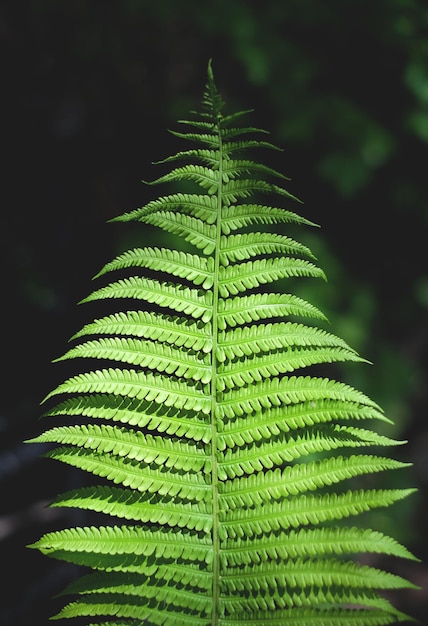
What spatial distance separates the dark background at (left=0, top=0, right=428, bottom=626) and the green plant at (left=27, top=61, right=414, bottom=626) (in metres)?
1.92

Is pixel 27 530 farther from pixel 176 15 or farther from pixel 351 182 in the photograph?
pixel 176 15

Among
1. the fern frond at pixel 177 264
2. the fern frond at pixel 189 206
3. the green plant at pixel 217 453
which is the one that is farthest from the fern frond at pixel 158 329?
the fern frond at pixel 189 206

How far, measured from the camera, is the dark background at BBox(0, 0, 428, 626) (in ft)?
10.7

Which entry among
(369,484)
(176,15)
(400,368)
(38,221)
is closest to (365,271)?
(400,368)

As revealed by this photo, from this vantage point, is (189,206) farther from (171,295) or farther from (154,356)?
(154,356)

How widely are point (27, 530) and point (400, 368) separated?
272 cm

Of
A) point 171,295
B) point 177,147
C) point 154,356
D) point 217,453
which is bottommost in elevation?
point 217,453

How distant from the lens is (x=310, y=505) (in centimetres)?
113

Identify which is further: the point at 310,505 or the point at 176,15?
the point at 176,15

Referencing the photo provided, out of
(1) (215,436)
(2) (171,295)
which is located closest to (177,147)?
(2) (171,295)

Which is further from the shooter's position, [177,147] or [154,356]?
[177,147]

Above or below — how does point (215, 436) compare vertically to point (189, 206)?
below

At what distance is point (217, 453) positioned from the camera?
1174mm

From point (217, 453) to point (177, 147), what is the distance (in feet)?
9.29
